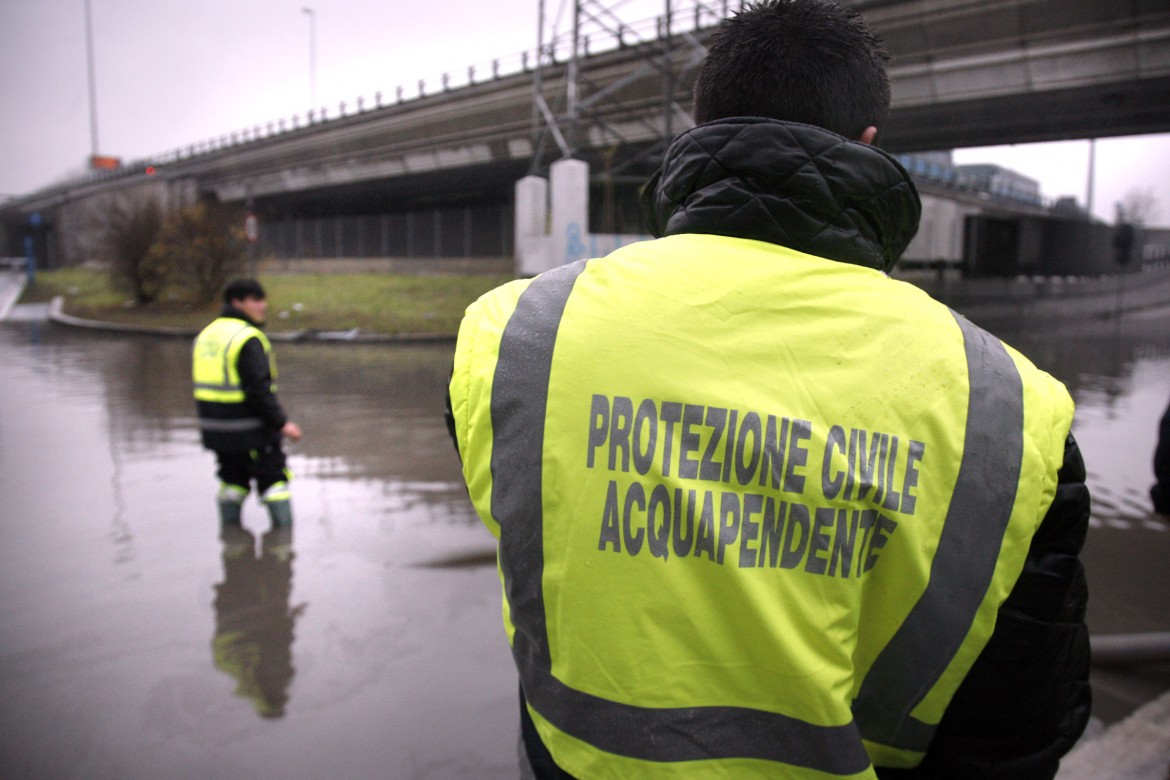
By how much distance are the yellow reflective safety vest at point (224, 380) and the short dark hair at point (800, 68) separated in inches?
189

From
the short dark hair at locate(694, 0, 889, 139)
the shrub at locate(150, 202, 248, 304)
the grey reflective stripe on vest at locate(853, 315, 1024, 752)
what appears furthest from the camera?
the shrub at locate(150, 202, 248, 304)

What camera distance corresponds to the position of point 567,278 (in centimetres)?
133

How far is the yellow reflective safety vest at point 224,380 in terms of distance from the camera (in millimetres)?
5516

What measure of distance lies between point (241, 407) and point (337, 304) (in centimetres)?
2265

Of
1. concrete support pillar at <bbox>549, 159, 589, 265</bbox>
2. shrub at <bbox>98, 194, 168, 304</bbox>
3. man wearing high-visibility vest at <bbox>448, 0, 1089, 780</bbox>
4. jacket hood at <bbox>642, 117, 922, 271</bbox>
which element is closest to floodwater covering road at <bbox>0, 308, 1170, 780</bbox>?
man wearing high-visibility vest at <bbox>448, 0, 1089, 780</bbox>

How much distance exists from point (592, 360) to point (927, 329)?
51cm

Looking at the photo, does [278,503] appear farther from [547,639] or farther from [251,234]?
[251,234]

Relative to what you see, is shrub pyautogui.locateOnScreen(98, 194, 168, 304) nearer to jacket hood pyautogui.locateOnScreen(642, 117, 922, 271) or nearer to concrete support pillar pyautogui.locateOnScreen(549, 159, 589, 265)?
concrete support pillar pyautogui.locateOnScreen(549, 159, 589, 265)

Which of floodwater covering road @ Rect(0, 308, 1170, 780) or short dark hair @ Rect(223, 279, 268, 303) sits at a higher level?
short dark hair @ Rect(223, 279, 268, 303)

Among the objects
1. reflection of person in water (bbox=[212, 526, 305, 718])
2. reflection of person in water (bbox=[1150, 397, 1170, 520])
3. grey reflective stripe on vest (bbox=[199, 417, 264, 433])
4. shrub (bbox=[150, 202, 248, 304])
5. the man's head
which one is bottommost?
reflection of person in water (bbox=[212, 526, 305, 718])

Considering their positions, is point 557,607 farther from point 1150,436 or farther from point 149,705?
point 1150,436

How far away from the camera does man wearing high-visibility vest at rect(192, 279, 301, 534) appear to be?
5.52m

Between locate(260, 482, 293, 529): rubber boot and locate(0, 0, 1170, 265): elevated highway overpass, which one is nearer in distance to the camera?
locate(260, 482, 293, 529): rubber boot

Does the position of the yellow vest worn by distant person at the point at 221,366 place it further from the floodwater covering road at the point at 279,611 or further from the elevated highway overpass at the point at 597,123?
the elevated highway overpass at the point at 597,123
